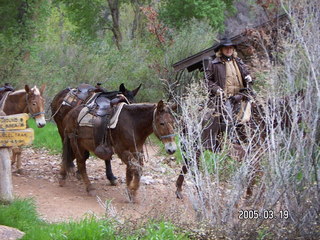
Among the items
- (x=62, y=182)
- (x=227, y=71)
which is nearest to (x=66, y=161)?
(x=62, y=182)

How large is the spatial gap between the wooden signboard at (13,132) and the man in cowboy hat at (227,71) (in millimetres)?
3253

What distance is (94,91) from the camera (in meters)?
11.8

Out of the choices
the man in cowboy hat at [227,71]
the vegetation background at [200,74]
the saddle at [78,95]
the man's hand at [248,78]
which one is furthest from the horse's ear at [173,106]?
the saddle at [78,95]

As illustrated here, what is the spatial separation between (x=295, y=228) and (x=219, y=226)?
792 millimetres

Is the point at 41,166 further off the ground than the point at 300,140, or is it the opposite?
the point at 300,140

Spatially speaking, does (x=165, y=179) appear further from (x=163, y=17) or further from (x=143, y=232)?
(x=163, y=17)

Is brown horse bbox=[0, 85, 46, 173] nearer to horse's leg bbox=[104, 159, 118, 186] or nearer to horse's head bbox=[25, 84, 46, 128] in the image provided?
horse's head bbox=[25, 84, 46, 128]

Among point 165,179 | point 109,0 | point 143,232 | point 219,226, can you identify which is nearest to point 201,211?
point 219,226

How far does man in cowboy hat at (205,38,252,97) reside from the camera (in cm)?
977

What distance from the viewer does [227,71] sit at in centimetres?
981

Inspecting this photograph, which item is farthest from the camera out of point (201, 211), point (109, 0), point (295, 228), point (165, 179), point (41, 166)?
point (109, 0)

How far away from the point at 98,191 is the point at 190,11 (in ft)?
56.0
